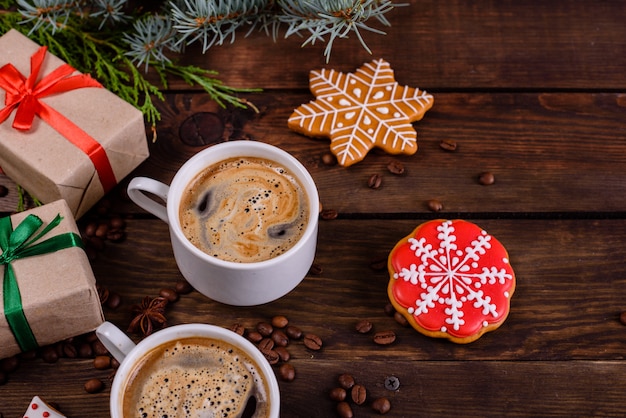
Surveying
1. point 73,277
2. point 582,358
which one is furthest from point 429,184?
point 73,277

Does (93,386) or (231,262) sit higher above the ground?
(231,262)

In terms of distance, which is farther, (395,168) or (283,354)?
(395,168)

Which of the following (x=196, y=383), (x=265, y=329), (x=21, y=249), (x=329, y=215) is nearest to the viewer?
(x=196, y=383)

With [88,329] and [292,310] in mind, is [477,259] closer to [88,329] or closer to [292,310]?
[292,310]

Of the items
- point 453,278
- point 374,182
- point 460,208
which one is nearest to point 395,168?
point 374,182

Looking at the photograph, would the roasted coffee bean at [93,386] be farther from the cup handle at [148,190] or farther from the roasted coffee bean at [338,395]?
the roasted coffee bean at [338,395]

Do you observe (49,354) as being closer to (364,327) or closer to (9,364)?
(9,364)

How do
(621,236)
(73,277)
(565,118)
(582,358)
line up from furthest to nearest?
(565,118) < (621,236) < (582,358) < (73,277)

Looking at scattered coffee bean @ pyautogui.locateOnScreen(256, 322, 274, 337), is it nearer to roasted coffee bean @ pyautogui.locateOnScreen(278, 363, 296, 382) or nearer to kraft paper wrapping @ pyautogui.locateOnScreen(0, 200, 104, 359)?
roasted coffee bean @ pyautogui.locateOnScreen(278, 363, 296, 382)
